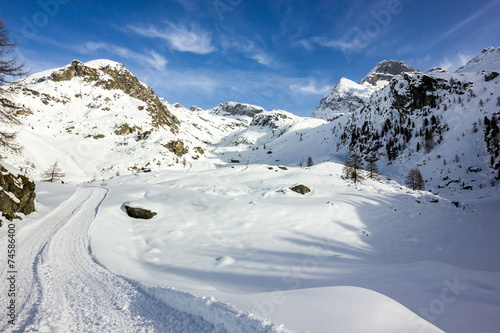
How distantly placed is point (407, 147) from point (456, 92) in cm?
1798

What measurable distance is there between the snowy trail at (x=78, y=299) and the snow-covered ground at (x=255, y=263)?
0.03 meters

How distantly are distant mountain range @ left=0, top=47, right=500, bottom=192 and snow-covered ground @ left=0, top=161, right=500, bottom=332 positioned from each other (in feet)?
28.3

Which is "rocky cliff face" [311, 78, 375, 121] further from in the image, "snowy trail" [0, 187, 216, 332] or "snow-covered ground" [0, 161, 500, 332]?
"snowy trail" [0, 187, 216, 332]

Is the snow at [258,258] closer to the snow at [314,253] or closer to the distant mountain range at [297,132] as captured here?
the snow at [314,253]

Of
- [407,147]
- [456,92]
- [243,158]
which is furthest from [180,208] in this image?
[243,158]

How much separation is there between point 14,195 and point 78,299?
34.9 ft

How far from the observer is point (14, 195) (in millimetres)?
10508

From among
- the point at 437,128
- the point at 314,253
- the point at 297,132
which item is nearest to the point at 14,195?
the point at 314,253

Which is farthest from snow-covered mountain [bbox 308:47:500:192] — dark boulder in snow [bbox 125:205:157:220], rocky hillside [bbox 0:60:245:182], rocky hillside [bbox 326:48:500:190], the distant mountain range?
rocky hillside [bbox 0:60:245:182]

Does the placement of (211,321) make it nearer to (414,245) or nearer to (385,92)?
(414,245)

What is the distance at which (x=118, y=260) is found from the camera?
741 centimetres

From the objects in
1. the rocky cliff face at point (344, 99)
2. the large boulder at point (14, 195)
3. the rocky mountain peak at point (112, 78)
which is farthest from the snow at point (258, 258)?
the rocky cliff face at point (344, 99)

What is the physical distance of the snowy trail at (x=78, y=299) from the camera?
370 cm

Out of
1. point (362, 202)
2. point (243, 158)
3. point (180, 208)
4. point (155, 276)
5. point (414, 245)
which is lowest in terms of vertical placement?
point (155, 276)
